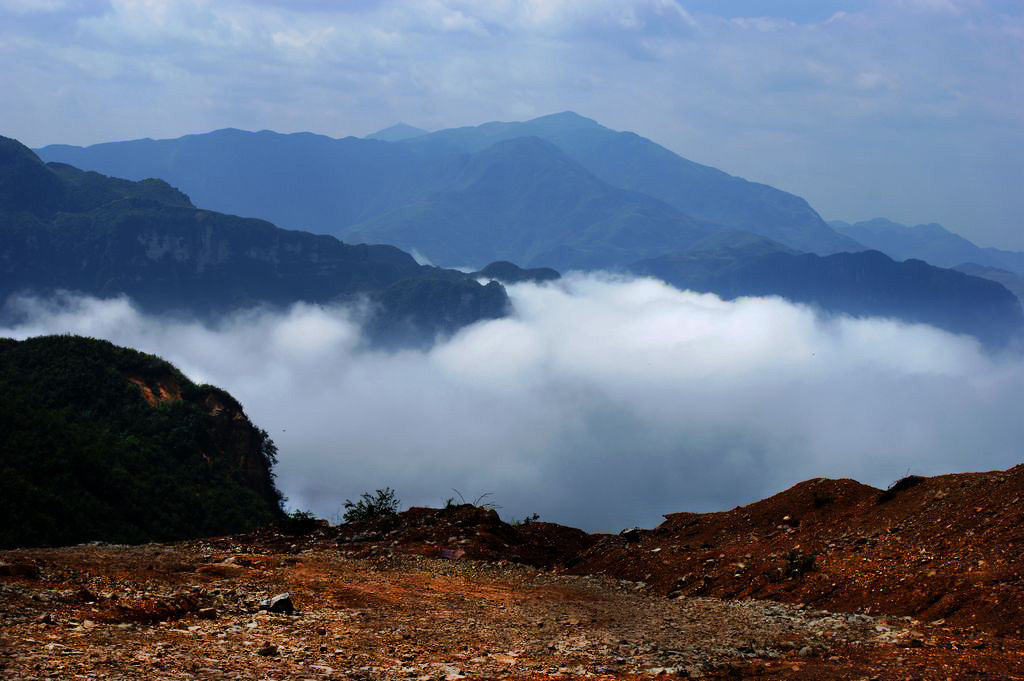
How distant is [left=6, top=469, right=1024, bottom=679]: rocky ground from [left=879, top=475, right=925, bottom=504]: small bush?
0.35 feet

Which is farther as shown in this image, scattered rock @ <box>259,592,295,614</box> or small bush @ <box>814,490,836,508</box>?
small bush @ <box>814,490,836,508</box>

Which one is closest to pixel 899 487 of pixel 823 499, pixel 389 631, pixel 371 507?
pixel 823 499

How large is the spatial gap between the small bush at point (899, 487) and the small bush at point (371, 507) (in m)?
14.3

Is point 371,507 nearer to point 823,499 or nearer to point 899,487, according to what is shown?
point 823,499

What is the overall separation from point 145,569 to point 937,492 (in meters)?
15.8

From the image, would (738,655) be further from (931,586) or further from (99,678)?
(99,678)

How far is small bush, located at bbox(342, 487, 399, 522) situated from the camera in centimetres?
2785

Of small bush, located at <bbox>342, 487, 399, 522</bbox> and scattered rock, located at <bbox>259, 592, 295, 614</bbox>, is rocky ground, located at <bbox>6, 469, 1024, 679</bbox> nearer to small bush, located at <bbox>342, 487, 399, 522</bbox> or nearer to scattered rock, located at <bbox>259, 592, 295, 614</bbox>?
scattered rock, located at <bbox>259, 592, 295, 614</bbox>

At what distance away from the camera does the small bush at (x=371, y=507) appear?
27847mm

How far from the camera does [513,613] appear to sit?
14203 millimetres

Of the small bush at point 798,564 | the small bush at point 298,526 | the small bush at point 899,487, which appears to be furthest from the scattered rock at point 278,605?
the small bush at point 899,487

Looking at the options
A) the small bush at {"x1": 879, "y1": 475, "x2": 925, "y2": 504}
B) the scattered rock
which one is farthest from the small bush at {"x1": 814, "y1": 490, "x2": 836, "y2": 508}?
the scattered rock

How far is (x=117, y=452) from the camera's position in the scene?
51906mm

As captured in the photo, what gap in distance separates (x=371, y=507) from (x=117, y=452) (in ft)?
98.2
